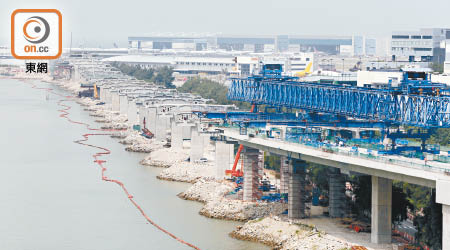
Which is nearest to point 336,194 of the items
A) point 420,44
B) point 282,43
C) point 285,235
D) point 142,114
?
point 285,235

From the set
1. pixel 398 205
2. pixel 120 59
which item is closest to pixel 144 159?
pixel 398 205

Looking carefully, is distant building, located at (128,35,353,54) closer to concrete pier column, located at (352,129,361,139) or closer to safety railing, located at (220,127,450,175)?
concrete pier column, located at (352,129,361,139)

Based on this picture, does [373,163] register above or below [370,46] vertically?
below

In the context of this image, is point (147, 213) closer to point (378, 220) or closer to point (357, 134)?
point (357, 134)

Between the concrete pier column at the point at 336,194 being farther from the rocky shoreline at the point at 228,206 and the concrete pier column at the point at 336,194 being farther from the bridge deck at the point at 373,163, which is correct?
the rocky shoreline at the point at 228,206

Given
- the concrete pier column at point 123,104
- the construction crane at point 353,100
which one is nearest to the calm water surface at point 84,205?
the construction crane at point 353,100

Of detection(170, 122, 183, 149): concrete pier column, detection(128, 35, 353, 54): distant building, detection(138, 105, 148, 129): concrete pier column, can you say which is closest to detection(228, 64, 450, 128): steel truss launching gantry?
detection(170, 122, 183, 149): concrete pier column

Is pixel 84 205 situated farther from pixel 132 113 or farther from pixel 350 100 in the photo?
pixel 132 113
